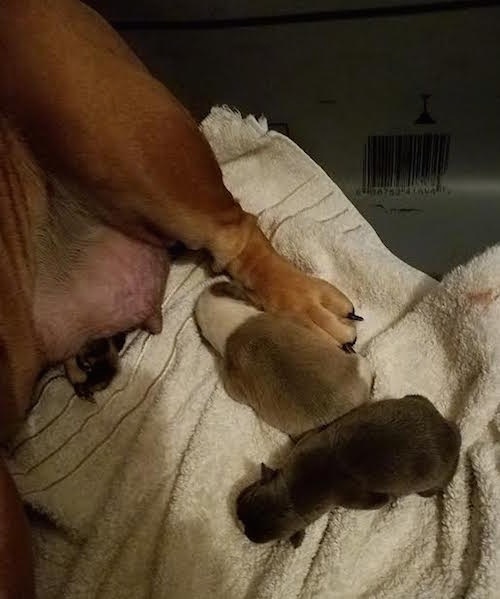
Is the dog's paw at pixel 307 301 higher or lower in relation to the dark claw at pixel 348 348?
higher

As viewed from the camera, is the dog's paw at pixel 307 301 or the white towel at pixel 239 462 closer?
the white towel at pixel 239 462

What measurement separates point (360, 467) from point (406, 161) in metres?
0.80

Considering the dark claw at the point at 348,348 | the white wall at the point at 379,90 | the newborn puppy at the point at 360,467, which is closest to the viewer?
the newborn puppy at the point at 360,467

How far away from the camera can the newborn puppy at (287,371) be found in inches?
55.3

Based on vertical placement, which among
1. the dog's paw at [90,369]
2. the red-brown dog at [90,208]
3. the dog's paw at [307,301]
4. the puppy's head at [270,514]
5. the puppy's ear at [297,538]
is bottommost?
the puppy's ear at [297,538]

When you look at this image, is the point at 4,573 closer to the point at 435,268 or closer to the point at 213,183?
the point at 213,183

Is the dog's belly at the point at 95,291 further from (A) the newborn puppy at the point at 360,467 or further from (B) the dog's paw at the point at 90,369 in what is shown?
(A) the newborn puppy at the point at 360,467

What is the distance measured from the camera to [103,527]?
1470 millimetres

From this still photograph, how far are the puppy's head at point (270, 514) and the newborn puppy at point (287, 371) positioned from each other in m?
0.11

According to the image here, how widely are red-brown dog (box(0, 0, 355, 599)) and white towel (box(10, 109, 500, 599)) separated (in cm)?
9

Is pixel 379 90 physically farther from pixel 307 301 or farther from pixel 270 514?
pixel 270 514

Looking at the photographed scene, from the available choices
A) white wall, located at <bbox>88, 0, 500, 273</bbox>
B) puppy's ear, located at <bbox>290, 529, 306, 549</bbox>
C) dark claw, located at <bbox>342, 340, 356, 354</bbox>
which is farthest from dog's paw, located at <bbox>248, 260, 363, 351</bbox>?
white wall, located at <bbox>88, 0, 500, 273</bbox>

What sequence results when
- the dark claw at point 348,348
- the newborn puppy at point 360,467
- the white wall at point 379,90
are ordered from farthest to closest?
the white wall at point 379,90
the dark claw at point 348,348
the newborn puppy at point 360,467

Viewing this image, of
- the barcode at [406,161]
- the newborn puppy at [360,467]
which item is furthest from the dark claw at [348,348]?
the barcode at [406,161]
